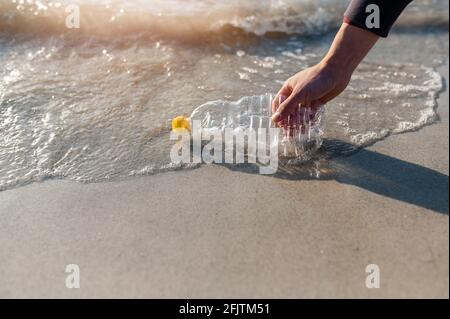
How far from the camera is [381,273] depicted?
1.59 meters

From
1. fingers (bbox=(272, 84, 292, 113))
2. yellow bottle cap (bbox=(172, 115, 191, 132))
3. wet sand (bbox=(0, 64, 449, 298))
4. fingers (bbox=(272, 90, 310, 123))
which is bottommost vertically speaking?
wet sand (bbox=(0, 64, 449, 298))

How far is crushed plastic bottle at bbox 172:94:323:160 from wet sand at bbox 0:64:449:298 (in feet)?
0.64

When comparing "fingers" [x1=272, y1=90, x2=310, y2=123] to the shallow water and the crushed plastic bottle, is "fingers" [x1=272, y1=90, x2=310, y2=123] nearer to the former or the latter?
the crushed plastic bottle

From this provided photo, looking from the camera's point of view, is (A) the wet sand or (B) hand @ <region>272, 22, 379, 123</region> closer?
(A) the wet sand

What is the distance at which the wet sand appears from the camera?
1.58 meters

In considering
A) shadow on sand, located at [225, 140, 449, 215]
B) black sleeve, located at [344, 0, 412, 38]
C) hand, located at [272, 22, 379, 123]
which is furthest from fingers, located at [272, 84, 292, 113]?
black sleeve, located at [344, 0, 412, 38]

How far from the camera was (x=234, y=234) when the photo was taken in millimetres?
1796

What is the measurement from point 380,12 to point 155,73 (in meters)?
1.79

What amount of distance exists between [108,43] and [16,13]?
107 cm

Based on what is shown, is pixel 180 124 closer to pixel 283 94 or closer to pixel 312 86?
pixel 283 94

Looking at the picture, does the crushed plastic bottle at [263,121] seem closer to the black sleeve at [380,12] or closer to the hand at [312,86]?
the hand at [312,86]

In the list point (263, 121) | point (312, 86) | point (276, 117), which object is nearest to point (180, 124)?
point (263, 121)

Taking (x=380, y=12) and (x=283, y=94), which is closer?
(x=380, y=12)
